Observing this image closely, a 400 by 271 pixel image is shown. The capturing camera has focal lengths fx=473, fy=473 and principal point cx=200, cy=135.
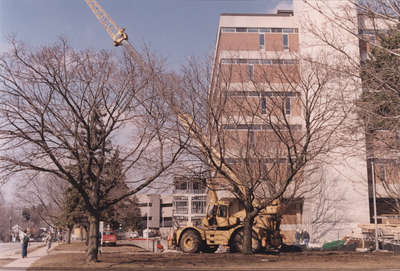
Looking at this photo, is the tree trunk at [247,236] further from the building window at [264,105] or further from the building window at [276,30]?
the building window at [276,30]

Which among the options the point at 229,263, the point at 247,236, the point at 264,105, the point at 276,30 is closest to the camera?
the point at 229,263

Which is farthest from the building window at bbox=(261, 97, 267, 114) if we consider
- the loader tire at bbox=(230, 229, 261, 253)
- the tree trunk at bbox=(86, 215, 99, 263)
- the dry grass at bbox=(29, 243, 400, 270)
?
the tree trunk at bbox=(86, 215, 99, 263)

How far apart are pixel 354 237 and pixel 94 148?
26001mm

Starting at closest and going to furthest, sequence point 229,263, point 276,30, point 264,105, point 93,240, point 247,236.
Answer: point 229,263 < point 93,240 < point 247,236 < point 264,105 < point 276,30

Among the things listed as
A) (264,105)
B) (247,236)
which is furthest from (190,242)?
(264,105)

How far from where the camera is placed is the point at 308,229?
1714 inches

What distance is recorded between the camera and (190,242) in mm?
26812

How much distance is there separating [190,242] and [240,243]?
2.85 m

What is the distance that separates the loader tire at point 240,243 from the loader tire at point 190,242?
1931 millimetres

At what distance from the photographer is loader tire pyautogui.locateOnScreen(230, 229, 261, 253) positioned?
2597cm

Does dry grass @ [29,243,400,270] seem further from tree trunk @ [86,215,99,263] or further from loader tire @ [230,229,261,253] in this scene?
loader tire @ [230,229,261,253]

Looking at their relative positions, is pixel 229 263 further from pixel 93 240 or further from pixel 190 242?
pixel 190 242

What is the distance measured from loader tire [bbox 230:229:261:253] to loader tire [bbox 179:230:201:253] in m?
1.93

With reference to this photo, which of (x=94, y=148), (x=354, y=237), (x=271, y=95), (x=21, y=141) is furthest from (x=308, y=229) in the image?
(x=21, y=141)
